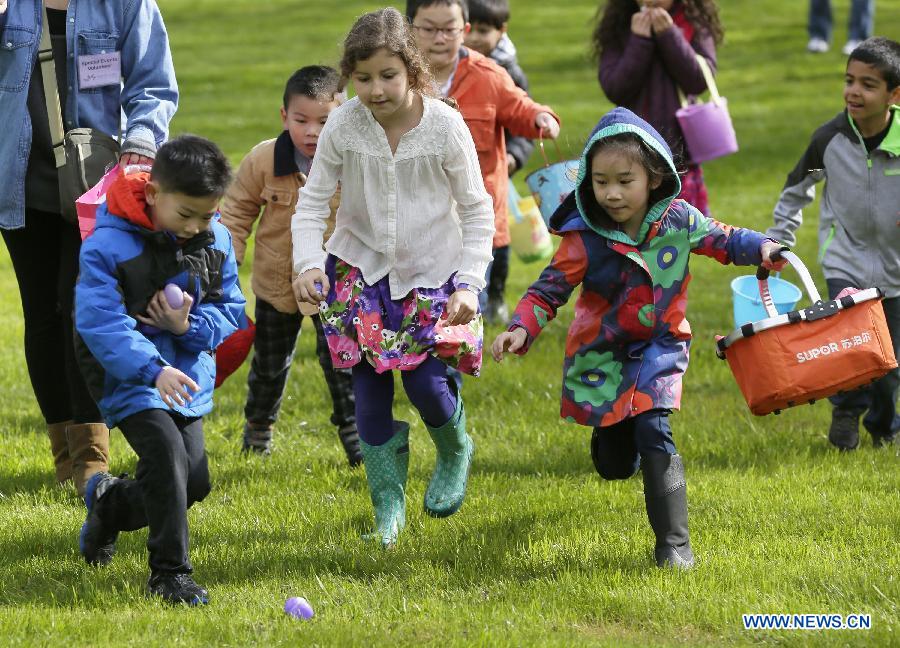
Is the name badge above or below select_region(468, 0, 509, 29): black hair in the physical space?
above

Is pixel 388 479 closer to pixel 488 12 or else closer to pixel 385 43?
pixel 385 43

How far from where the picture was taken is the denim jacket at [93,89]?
5344 millimetres

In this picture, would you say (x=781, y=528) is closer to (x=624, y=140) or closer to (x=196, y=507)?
(x=624, y=140)

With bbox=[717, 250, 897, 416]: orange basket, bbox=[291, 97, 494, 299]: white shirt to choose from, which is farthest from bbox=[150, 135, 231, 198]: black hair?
bbox=[717, 250, 897, 416]: orange basket

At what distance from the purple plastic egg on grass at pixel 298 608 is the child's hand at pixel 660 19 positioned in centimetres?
433

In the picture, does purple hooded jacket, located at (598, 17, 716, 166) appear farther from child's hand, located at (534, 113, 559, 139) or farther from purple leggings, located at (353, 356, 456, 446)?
purple leggings, located at (353, 356, 456, 446)

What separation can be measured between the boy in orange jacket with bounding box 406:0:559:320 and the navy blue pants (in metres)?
1.61

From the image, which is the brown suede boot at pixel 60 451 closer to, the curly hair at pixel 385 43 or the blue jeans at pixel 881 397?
the curly hair at pixel 385 43

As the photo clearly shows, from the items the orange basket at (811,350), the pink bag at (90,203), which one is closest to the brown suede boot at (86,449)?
the pink bag at (90,203)

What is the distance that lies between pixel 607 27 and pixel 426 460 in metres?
2.93

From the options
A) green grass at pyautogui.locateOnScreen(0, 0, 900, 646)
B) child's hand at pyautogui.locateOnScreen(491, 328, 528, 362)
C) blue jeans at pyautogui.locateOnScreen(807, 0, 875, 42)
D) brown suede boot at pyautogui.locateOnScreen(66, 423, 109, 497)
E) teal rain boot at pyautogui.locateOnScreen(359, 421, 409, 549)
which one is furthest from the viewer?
blue jeans at pyautogui.locateOnScreen(807, 0, 875, 42)

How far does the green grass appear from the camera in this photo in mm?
4285

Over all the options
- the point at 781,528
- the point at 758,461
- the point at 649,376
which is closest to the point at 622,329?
the point at 649,376

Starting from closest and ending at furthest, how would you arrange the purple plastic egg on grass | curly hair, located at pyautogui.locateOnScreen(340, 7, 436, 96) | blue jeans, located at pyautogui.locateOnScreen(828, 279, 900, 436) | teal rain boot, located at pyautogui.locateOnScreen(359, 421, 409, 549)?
the purple plastic egg on grass
curly hair, located at pyautogui.locateOnScreen(340, 7, 436, 96)
teal rain boot, located at pyautogui.locateOnScreen(359, 421, 409, 549)
blue jeans, located at pyautogui.locateOnScreen(828, 279, 900, 436)
